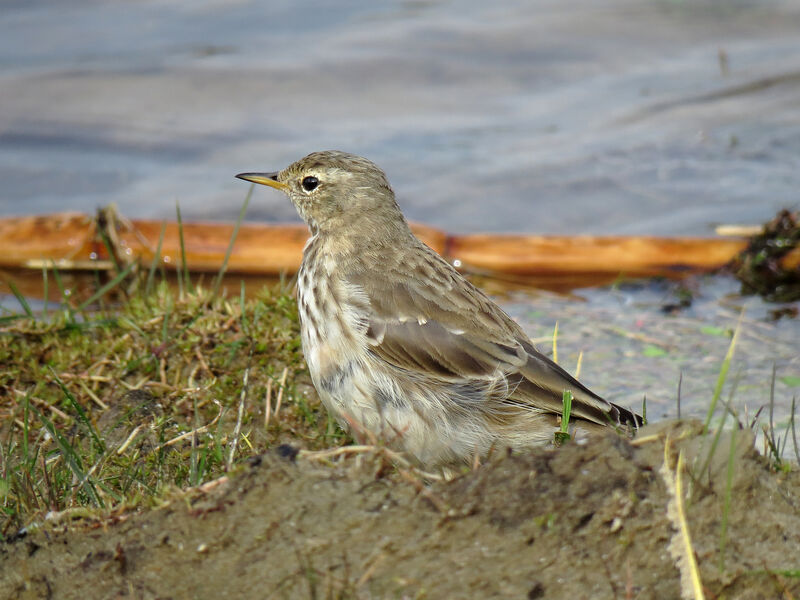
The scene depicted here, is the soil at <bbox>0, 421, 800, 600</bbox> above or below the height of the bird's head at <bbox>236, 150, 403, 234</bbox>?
below

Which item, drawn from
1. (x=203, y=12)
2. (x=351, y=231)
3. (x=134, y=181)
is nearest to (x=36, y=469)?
(x=351, y=231)

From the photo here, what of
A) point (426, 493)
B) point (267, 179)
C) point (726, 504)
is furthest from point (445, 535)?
point (267, 179)

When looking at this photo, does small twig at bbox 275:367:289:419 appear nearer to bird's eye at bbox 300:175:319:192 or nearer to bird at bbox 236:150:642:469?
bird at bbox 236:150:642:469

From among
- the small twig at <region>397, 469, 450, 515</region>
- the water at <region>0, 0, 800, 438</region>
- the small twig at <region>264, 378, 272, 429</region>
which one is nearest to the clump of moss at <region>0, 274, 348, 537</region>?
the small twig at <region>264, 378, 272, 429</region>

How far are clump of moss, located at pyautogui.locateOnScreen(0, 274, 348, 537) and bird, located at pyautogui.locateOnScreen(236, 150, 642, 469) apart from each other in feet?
1.30

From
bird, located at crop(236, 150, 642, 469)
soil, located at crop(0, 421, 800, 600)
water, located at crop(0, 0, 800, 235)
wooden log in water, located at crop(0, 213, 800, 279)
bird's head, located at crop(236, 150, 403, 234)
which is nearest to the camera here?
soil, located at crop(0, 421, 800, 600)

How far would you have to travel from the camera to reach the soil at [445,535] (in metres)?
3.10

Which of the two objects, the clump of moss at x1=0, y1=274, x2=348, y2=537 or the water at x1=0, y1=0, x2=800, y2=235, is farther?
the water at x1=0, y1=0, x2=800, y2=235

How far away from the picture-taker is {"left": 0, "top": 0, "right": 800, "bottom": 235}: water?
1108 cm

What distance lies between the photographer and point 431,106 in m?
13.1

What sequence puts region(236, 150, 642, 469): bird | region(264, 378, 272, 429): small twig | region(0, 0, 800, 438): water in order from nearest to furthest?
region(236, 150, 642, 469): bird
region(264, 378, 272, 429): small twig
region(0, 0, 800, 438): water

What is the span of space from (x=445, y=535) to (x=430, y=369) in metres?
1.50

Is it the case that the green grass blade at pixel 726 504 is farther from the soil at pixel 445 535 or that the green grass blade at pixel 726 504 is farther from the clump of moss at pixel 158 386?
the clump of moss at pixel 158 386

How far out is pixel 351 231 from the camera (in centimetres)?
536
